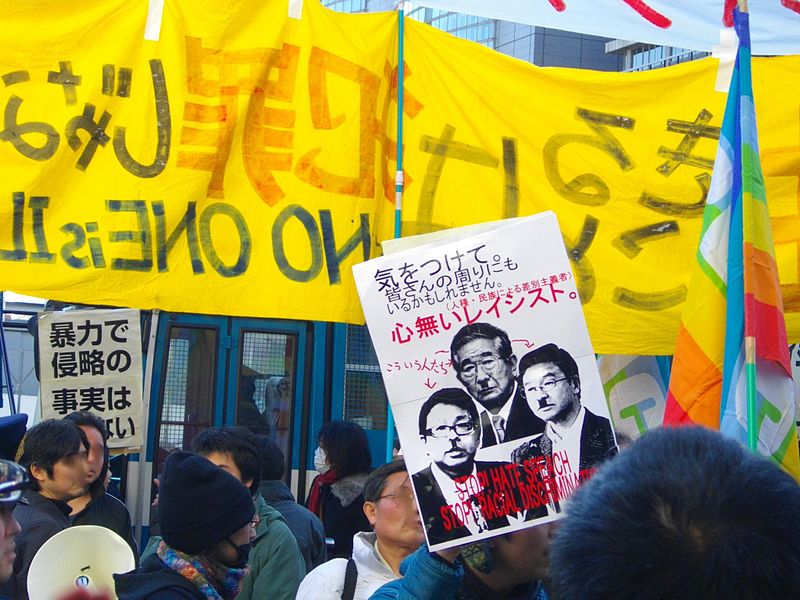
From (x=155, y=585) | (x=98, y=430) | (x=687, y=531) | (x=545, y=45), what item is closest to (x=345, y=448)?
(x=98, y=430)

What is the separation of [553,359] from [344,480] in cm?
320

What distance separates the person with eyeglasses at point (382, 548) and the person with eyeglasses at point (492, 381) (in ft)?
2.42

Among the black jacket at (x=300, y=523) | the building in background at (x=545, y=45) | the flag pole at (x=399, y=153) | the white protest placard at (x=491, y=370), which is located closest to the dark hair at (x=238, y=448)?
the black jacket at (x=300, y=523)

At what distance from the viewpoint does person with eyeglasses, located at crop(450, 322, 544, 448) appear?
2.71 meters

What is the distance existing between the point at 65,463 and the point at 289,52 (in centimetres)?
231

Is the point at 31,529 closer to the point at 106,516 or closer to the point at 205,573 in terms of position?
the point at 106,516

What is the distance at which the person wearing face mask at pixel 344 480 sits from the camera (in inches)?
225

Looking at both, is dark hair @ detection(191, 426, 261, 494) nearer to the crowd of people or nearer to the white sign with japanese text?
the crowd of people

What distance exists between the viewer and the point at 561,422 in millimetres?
2721

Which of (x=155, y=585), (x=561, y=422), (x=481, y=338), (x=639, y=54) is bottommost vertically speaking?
(x=155, y=585)

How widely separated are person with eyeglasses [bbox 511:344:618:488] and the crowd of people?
163 mm

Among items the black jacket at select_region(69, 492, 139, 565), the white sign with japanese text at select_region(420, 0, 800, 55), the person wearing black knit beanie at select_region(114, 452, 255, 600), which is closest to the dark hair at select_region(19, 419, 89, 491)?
the black jacket at select_region(69, 492, 139, 565)

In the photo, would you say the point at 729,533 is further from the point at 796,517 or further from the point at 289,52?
the point at 289,52

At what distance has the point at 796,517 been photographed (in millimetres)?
1105
